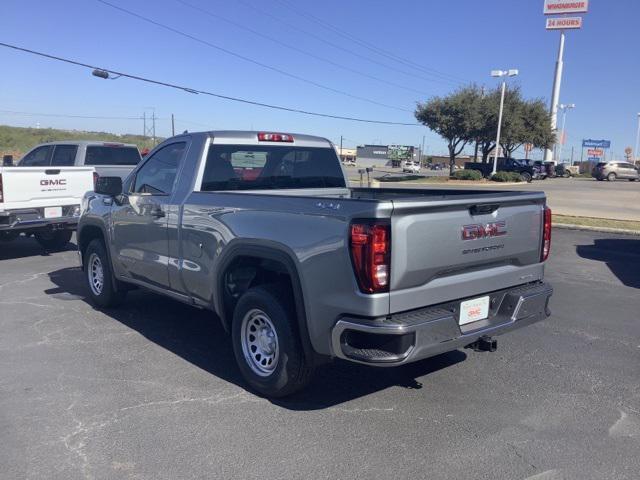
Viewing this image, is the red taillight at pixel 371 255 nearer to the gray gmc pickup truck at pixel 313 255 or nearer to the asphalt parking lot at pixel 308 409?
the gray gmc pickup truck at pixel 313 255

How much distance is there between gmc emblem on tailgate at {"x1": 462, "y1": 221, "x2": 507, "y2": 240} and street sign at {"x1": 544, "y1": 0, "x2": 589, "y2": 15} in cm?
6713

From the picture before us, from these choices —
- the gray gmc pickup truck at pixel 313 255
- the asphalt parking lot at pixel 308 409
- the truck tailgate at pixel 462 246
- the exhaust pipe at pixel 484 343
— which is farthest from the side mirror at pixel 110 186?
the exhaust pipe at pixel 484 343

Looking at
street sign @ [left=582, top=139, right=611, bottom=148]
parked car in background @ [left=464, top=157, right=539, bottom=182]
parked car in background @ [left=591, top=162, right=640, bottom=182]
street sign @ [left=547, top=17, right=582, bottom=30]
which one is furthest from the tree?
street sign @ [left=582, top=139, right=611, bottom=148]

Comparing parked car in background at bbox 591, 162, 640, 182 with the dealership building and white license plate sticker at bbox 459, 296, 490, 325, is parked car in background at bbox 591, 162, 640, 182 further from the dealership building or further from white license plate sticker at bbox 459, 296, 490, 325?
the dealership building

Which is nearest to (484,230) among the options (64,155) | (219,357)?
(219,357)

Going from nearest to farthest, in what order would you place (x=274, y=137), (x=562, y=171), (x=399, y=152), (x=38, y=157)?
1. (x=274, y=137)
2. (x=38, y=157)
3. (x=562, y=171)
4. (x=399, y=152)

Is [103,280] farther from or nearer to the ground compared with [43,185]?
nearer to the ground

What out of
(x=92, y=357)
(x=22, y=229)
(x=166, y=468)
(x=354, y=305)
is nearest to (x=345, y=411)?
(x=354, y=305)

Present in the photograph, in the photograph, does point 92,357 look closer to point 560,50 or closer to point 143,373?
point 143,373

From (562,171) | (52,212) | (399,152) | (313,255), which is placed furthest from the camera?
(399,152)

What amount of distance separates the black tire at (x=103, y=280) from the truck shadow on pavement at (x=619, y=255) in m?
6.95

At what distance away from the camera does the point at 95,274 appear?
269 inches

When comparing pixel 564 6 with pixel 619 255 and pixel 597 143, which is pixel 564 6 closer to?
pixel 597 143

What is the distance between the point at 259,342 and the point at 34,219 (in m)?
6.70
